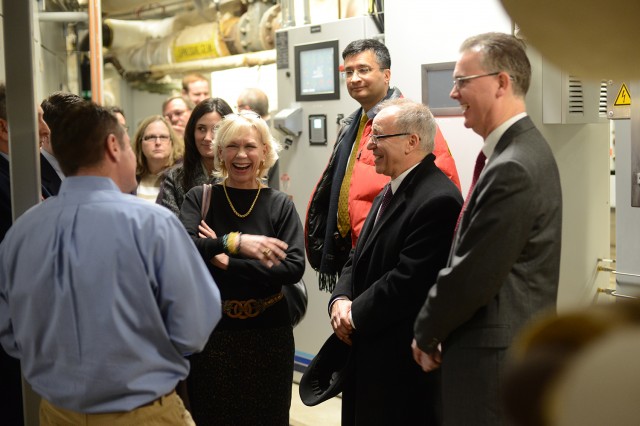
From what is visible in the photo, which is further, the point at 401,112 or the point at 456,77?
the point at 401,112

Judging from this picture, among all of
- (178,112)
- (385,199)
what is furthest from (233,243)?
(178,112)

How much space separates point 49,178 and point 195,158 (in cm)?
67

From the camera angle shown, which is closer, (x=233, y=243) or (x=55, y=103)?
(x=233, y=243)

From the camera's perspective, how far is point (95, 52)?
4.62 m

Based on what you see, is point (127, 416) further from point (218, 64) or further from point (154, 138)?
point (218, 64)

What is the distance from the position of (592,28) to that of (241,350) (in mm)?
2525

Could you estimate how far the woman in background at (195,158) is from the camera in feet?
9.85

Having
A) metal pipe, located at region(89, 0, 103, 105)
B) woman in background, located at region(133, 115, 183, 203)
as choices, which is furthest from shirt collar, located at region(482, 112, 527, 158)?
metal pipe, located at region(89, 0, 103, 105)

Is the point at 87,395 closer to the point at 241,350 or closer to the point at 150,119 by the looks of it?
the point at 241,350

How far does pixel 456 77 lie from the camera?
1.85 meters

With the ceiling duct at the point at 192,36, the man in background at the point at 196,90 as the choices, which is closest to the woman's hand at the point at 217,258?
the man in background at the point at 196,90

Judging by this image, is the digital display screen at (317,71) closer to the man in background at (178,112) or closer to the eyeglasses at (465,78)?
the man in background at (178,112)

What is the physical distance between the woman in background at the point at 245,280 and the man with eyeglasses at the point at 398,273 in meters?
0.35

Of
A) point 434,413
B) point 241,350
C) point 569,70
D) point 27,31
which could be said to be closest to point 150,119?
point 241,350
